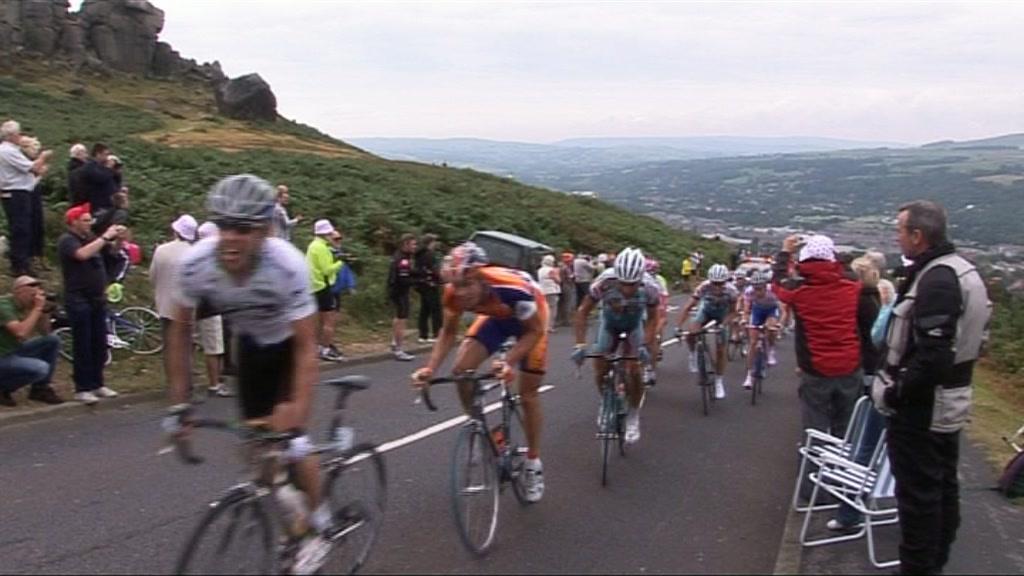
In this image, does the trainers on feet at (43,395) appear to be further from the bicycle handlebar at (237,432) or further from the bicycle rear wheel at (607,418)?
the bicycle handlebar at (237,432)

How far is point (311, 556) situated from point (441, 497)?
2.96 m

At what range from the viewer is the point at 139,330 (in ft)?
45.6

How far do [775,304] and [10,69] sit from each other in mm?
63875

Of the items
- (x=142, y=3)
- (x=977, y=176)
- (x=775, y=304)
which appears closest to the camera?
(x=775, y=304)

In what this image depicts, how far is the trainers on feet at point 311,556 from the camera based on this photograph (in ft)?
15.7

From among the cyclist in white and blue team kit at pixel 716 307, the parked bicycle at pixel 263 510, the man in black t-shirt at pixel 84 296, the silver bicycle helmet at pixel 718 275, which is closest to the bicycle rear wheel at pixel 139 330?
the man in black t-shirt at pixel 84 296

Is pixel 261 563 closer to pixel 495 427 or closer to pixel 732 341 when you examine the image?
pixel 495 427

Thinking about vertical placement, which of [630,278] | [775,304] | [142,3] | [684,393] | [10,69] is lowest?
[684,393]

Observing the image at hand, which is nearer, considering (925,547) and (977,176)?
(925,547)

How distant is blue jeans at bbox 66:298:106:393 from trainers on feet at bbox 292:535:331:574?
681 cm

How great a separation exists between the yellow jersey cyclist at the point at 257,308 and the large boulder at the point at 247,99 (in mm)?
64732

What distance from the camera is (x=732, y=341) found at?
1720 cm

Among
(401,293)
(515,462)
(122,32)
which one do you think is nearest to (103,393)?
(515,462)

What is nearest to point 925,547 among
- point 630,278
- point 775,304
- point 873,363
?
point 873,363
